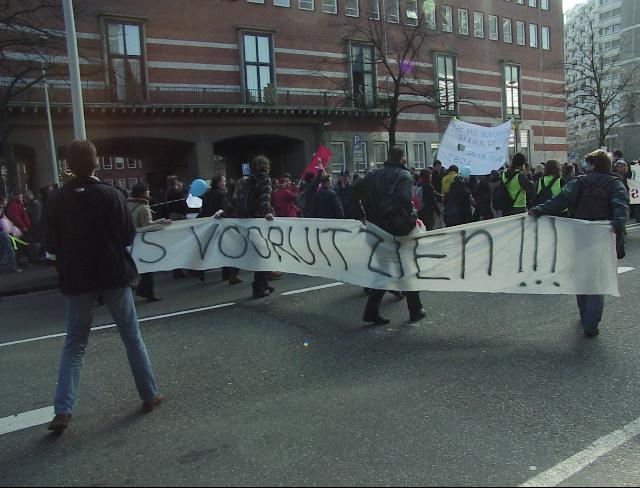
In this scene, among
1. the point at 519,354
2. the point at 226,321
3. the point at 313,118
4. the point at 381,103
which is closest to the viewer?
the point at 519,354

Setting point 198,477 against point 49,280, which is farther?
point 49,280

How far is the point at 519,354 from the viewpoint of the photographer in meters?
5.04

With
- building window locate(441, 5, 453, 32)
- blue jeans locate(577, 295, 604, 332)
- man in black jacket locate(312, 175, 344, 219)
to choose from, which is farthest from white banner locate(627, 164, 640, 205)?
building window locate(441, 5, 453, 32)

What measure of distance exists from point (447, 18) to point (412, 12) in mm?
3569

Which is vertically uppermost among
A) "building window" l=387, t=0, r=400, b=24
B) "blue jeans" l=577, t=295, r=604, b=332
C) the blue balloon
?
"building window" l=387, t=0, r=400, b=24

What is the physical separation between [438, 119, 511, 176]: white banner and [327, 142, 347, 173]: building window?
14.3m

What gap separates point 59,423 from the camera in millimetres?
3779

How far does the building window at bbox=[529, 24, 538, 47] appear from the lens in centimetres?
4266

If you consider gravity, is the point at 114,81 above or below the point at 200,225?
above

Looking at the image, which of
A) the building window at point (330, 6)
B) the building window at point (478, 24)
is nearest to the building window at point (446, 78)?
the building window at point (478, 24)

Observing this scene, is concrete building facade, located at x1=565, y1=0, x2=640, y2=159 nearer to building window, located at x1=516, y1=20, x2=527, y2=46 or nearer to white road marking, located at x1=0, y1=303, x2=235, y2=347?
building window, located at x1=516, y1=20, x2=527, y2=46

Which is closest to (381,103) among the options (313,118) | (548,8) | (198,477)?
(313,118)

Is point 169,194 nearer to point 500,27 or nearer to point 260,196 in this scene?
point 260,196

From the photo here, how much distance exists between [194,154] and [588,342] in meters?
23.6
